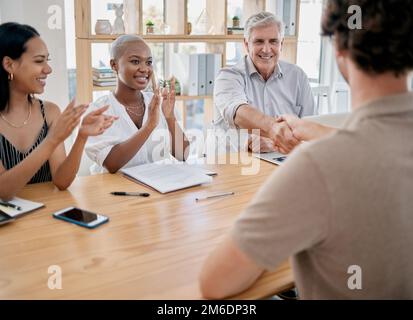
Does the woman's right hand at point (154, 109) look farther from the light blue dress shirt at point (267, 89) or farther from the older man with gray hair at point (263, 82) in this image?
the light blue dress shirt at point (267, 89)

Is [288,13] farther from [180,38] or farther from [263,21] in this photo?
[263,21]

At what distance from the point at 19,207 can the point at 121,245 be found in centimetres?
46

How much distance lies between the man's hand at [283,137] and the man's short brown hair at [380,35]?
3.50ft

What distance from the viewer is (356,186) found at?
90 centimetres

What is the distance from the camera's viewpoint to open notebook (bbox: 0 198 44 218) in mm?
1586

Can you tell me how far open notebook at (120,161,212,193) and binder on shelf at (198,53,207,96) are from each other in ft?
5.71

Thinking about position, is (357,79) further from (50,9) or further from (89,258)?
(50,9)

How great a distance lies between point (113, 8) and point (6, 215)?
2.32m

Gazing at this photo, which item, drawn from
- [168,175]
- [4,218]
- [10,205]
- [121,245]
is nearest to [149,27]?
[168,175]

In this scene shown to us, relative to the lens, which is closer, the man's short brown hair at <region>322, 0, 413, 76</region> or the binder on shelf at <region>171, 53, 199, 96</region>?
the man's short brown hair at <region>322, 0, 413, 76</region>

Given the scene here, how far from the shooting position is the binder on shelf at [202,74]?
12.5 ft
